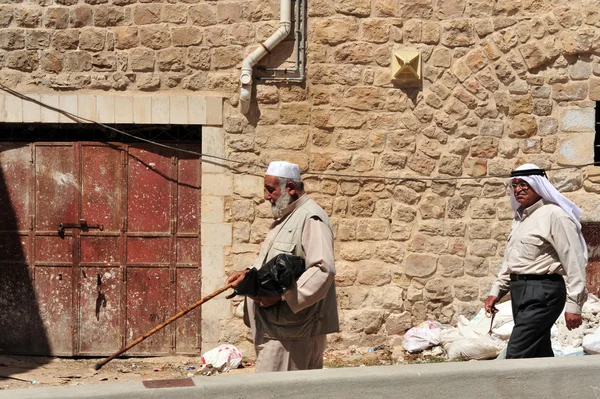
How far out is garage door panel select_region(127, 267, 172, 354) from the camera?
28.3 ft

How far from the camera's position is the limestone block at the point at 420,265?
28.1ft

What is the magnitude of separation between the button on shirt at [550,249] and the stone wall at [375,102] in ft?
8.44

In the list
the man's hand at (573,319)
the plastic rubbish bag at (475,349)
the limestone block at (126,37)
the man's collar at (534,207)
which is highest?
the limestone block at (126,37)

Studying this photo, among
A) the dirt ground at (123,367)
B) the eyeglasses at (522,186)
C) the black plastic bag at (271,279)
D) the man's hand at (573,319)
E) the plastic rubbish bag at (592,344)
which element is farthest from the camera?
the dirt ground at (123,367)

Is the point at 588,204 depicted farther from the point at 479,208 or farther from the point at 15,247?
the point at 15,247

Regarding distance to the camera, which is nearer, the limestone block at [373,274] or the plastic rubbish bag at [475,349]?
the plastic rubbish bag at [475,349]

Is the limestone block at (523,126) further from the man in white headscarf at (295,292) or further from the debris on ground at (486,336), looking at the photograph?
the man in white headscarf at (295,292)

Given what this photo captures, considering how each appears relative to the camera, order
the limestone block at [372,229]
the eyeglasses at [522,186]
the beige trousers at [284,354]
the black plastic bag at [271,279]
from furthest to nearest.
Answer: the limestone block at [372,229], the eyeglasses at [522,186], the beige trousers at [284,354], the black plastic bag at [271,279]

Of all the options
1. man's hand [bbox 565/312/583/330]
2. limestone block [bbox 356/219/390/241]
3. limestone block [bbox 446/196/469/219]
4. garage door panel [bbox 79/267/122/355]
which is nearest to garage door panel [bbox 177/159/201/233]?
garage door panel [bbox 79/267/122/355]

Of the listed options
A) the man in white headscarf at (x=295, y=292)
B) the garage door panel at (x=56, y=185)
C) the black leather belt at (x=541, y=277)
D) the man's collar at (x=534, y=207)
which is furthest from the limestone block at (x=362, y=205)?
the man in white headscarf at (x=295, y=292)

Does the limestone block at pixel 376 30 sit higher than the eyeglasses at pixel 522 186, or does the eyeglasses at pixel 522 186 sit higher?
the limestone block at pixel 376 30

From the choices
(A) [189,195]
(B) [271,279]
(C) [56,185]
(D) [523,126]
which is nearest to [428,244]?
(D) [523,126]

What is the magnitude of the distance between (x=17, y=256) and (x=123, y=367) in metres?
1.40

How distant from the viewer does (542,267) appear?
19.0ft
